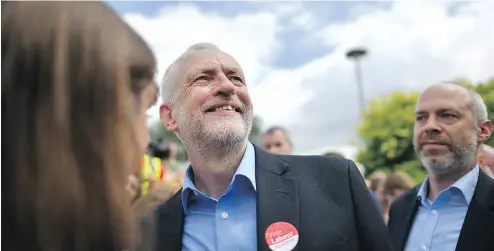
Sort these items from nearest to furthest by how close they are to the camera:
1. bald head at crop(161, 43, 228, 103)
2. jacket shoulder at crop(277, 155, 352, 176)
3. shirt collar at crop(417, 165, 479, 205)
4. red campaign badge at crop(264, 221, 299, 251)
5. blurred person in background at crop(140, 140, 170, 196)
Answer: red campaign badge at crop(264, 221, 299, 251), jacket shoulder at crop(277, 155, 352, 176), bald head at crop(161, 43, 228, 103), shirt collar at crop(417, 165, 479, 205), blurred person in background at crop(140, 140, 170, 196)

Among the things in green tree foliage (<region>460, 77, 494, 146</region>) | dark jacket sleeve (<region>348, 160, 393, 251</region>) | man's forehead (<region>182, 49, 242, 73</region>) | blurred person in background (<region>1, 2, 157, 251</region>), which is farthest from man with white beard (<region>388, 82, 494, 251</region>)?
blurred person in background (<region>1, 2, 157, 251</region>)

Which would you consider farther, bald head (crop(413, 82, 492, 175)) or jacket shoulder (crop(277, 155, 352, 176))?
bald head (crop(413, 82, 492, 175))

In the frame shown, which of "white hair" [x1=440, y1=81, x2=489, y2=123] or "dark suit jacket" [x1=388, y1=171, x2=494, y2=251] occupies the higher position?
"white hair" [x1=440, y1=81, x2=489, y2=123]

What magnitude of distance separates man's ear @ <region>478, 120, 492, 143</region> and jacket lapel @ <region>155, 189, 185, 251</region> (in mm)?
1717

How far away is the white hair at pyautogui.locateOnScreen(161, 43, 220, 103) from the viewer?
243 cm

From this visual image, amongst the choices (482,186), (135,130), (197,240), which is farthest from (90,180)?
(482,186)

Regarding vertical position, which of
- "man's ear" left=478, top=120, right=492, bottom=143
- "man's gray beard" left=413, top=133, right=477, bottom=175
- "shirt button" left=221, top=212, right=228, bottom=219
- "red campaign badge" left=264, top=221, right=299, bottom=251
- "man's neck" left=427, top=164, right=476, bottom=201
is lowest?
"red campaign badge" left=264, top=221, right=299, bottom=251

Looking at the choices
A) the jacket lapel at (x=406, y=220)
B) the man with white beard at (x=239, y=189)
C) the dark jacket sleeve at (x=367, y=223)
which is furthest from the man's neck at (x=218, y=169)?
the jacket lapel at (x=406, y=220)

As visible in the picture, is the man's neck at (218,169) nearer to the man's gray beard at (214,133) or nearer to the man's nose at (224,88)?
the man's gray beard at (214,133)

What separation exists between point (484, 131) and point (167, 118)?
5.78 feet

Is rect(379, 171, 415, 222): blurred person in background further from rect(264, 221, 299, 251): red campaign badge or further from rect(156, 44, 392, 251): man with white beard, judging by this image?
rect(264, 221, 299, 251): red campaign badge

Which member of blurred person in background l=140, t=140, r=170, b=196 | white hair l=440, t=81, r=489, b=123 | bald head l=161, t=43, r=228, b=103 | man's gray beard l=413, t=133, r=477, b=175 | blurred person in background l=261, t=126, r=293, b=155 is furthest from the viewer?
blurred person in background l=261, t=126, r=293, b=155

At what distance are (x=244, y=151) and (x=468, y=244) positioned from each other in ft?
3.72

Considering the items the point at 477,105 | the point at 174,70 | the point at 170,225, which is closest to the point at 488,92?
the point at 477,105
